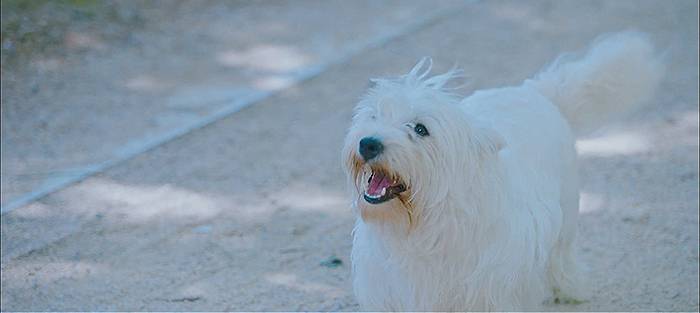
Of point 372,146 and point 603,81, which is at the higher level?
point 603,81

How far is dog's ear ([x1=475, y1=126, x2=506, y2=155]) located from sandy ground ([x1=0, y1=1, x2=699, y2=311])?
1386mm

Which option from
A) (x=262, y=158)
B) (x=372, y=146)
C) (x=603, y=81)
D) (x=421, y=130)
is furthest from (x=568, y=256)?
(x=262, y=158)

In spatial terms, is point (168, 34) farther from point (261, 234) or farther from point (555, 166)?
point (555, 166)

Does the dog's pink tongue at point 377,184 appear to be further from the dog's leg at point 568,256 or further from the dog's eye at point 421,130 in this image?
the dog's leg at point 568,256

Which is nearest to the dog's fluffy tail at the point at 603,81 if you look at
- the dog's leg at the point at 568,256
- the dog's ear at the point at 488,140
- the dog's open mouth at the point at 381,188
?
the dog's leg at the point at 568,256

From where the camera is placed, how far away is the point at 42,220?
6.00 meters

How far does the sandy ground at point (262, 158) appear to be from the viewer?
5.31m

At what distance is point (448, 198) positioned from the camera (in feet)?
12.7

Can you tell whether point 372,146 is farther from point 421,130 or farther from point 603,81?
point 603,81

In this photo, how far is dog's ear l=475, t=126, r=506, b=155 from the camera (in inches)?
154

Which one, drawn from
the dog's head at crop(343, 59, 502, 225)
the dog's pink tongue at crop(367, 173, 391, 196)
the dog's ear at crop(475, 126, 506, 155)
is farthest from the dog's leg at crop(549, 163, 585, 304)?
the dog's pink tongue at crop(367, 173, 391, 196)

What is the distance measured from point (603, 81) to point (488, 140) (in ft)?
5.12

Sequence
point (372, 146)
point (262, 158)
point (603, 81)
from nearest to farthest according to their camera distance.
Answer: point (372, 146) → point (603, 81) → point (262, 158)

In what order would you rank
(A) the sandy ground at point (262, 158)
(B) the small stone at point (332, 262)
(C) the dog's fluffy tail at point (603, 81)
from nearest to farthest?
(C) the dog's fluffy tail at point (603, 81)
(A) the sandy ground at point (262, 158)
(B) the small stone at point (332, 262)
